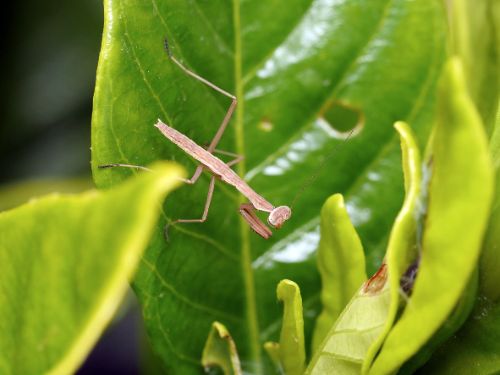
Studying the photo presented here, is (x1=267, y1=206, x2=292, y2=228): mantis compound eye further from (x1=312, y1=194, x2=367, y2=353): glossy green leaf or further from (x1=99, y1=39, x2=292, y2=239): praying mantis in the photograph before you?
(x1=312, y1=194, x2=367, y2=353): glossy green leaf

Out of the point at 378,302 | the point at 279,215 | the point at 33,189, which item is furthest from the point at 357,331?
the point at 33,189

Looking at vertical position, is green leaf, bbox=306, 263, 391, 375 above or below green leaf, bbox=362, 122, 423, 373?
below

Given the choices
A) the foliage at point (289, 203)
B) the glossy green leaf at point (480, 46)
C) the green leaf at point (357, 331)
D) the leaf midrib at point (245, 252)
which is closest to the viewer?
the foliage at point (289, 203)

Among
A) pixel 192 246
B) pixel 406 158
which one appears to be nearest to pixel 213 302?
pixel 192 246

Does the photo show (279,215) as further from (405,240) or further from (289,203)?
(405,240)

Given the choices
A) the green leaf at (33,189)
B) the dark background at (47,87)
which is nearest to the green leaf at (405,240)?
the green leaf at (33,189)

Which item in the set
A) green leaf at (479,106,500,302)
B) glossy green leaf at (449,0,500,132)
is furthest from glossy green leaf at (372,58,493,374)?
glossy green leaf at (449,0,500,132)

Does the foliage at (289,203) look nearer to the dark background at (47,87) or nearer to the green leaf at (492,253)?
the green leaf at (492,253)
